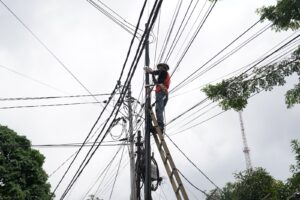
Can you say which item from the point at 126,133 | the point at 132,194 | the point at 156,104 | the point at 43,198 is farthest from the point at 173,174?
the point at 43,198

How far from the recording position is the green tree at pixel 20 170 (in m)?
20.6

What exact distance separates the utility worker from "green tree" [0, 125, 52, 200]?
13680 millimetres

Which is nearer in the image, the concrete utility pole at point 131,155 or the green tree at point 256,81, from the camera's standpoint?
the green tree at point 256,81

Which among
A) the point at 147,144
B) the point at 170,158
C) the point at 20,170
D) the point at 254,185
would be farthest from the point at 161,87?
the point at 254,185

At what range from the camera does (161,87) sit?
937cm

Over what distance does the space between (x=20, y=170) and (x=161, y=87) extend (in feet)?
48.4

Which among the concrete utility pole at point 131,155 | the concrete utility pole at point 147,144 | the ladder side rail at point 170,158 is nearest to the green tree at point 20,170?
the concrete utility pole at point 131,155

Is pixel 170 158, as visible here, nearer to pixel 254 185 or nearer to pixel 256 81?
pixel 256 81

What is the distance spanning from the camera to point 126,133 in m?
16.7

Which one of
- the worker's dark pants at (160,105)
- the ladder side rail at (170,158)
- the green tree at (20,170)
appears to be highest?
the green tree at (20,170)

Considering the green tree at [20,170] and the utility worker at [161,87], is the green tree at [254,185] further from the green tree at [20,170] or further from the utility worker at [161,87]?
the utility worker at [161,87]

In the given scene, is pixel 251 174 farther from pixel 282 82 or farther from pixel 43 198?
pixel 282 82

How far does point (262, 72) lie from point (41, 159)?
1676 centimetres

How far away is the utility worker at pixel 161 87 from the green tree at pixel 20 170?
1368cm
